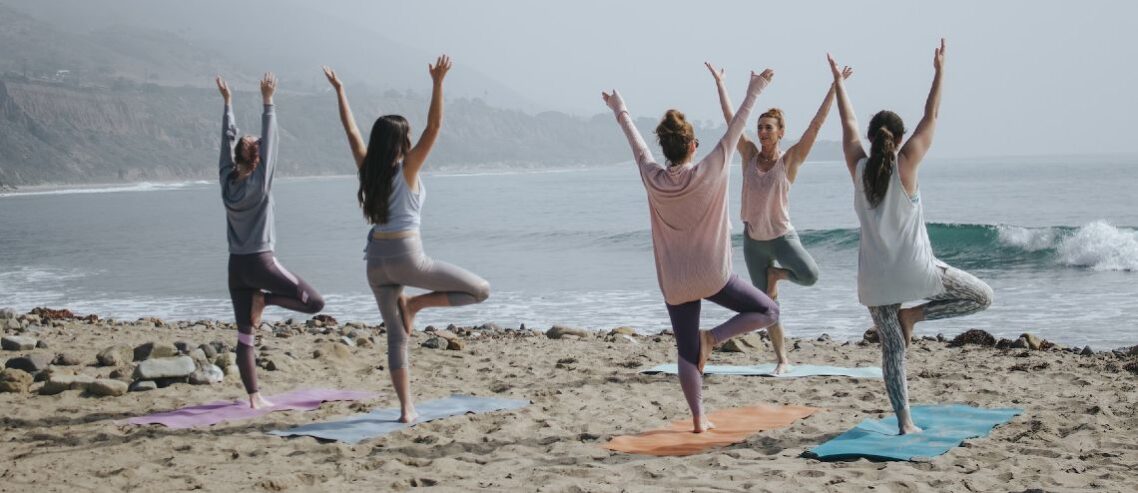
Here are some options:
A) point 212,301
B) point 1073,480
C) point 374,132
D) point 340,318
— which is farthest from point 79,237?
point 1073,480

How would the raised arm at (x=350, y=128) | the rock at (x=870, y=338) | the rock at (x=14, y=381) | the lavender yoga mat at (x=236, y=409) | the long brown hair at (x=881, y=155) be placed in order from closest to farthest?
the long brown hair at (x=881, y=155) → the raised arm at (x=350, y=128) → the lavender yoga mat at (x=236, y=409) → the rock at (x=14, y=381) → the rock at (x=870, y=338)

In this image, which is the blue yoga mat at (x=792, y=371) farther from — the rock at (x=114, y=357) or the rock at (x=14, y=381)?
the rock at (x=14, y=381)

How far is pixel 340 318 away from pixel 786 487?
1178cm

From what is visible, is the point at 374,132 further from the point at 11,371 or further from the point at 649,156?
the point at 11,371

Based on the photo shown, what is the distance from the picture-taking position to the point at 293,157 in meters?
184

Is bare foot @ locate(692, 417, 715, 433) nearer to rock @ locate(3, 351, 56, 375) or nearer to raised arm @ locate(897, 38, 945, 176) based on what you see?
raised arm @ locate(897, 38, 945, 176)

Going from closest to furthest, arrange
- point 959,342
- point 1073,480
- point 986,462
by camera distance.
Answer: point 1073,480 < point 986,462 < point 959,342

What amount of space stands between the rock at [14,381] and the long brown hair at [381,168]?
3.59 metres

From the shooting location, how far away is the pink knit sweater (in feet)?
18.2

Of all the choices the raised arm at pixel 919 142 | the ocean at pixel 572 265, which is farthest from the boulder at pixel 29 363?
the raised arm at pixel 919 142

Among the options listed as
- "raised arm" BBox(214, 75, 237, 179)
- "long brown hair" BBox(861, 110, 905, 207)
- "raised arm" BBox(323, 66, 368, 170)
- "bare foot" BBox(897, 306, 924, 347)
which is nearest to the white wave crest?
"bare foot" BBox(897, 306, 924, 347)

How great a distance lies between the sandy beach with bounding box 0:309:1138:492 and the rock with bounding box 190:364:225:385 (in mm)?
103

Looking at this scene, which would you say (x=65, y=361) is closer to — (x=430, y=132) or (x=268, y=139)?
(x=268, y=139)

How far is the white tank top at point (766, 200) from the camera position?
7664mm
